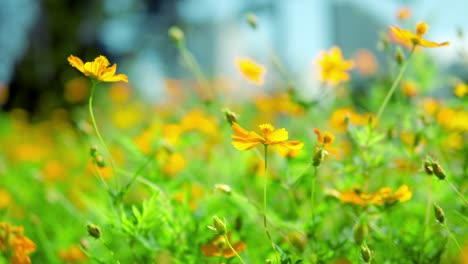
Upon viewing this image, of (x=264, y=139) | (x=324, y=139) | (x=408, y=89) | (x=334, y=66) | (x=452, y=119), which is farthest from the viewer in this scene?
(x=408, y=89)

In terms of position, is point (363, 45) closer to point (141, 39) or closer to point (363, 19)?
point (363, 19)

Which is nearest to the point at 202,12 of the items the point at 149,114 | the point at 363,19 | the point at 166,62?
the point at 166,62

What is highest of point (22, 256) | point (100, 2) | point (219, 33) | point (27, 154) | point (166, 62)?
point (22, 256)

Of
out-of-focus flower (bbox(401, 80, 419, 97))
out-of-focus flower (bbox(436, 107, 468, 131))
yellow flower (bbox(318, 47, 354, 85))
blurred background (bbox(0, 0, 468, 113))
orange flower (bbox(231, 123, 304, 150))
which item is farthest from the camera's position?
blurred background (bbox(0, 0, 468, 113))

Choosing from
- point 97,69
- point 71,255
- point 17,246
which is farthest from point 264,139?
point 71,255

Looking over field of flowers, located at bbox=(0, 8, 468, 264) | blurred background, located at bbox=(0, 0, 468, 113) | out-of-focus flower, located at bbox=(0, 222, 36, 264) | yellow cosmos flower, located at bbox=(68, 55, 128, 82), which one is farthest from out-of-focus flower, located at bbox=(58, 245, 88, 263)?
blurred background, located at bbox=(0, 0, 468, 113)

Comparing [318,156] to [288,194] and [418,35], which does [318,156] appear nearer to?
[418,35]

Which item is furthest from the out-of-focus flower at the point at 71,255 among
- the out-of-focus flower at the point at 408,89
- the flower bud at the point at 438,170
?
the out-of-focus flower at the point at 408,89

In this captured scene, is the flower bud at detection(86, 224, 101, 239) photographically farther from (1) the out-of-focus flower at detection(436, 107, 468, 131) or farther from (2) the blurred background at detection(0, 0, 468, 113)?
(2) the blurred background at detection(0, 0, 468, 113)
